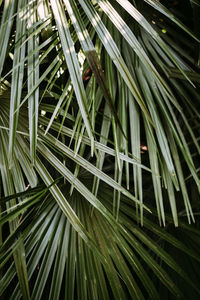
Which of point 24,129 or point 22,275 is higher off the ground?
point 24,129

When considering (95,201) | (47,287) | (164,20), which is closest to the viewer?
(95,201)

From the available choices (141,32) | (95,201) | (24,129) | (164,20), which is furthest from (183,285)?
(164,20)

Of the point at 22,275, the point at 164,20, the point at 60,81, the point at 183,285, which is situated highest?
the point at 164,20

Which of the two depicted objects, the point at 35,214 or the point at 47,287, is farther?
the point at 47,287

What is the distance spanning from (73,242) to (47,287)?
9.8 inches

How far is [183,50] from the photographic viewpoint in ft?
2.97

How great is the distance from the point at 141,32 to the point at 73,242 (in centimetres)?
57

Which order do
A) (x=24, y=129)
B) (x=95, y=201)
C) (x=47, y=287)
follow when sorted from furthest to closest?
(x=47, y=287) < (x=24, y=129) < (x=95, y=201)

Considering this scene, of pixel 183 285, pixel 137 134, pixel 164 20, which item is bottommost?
pixel 183 285

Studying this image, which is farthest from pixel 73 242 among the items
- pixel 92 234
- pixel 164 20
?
pixel 164 20

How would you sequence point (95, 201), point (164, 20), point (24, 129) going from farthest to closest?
point (164, 20)
point (24, 129)
point (95, 201)

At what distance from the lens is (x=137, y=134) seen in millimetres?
710

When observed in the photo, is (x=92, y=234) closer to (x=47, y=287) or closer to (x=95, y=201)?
(x=95, y=201)

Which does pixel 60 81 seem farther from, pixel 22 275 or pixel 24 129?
pixel 22 275
